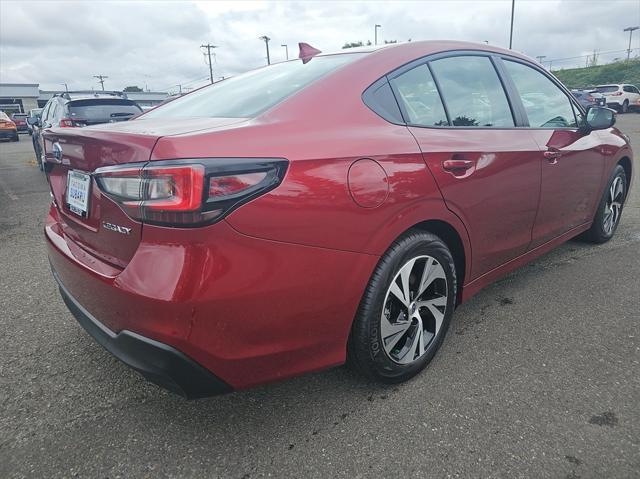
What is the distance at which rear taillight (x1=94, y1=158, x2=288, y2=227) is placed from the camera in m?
1.46

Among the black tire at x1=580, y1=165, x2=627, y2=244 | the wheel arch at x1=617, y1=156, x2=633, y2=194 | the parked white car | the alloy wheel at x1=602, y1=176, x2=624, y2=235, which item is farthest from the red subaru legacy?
the parked white car

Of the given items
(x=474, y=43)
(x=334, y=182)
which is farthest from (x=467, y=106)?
(x=334, y=182)

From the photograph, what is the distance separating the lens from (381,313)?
1.99m

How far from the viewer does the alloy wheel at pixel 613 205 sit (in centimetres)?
405

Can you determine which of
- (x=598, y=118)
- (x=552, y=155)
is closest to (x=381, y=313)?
(x=552, y=155)

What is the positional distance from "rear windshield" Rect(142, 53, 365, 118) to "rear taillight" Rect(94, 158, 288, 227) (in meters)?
0.44

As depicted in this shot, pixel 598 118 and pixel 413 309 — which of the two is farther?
pixel 598 118

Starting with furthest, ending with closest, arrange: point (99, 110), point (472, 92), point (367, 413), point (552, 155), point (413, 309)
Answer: point (99, 110)
point (552, 155)
point (472, 92)
point (413, 309)
point (367, 413)

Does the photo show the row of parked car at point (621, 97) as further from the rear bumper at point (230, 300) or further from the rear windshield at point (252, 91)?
the rear bumper at point (230, 300)

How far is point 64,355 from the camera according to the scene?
2.52m

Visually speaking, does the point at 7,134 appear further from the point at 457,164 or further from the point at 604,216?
the point at 457,164

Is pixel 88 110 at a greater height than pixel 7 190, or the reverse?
pixel 88 110

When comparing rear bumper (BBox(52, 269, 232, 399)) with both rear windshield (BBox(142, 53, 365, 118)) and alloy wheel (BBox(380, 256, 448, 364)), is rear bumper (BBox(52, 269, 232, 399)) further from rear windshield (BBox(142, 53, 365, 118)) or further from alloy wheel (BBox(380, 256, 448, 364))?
rear windshield (BBox(142, 53, 365, 118))

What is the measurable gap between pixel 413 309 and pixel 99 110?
26.4ft
